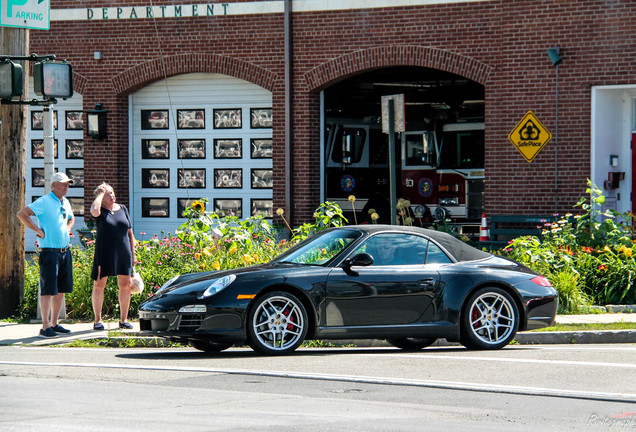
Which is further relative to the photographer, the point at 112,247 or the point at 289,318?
the point at 112,247

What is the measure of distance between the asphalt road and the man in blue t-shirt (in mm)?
1127

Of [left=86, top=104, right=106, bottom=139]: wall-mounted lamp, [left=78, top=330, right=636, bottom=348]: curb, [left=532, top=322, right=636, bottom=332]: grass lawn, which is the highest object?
[left=86, top=104, right=106, bottom=139]: wall-mounted lamp

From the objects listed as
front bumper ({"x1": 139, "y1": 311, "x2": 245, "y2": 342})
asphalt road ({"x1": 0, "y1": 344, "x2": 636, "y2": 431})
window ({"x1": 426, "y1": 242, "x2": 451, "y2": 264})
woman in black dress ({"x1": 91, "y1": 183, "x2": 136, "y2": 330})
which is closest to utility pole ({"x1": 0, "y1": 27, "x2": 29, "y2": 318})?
woman in black dress ({"x1": 91, "y1": 183, "x2": 136, "y2": 330})

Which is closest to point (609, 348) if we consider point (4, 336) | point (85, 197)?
point (4, 336)

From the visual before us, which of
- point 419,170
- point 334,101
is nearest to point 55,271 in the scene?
point 334,101

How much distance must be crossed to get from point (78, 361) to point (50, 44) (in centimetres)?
1385

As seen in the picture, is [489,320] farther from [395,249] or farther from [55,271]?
[55,271]

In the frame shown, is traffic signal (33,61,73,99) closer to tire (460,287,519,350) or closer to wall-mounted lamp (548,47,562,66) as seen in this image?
tire (460,287,519,350)

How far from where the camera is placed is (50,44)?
74.4ft

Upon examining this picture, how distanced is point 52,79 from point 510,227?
32.1ft

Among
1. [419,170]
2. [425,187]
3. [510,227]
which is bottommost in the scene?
[510,227]

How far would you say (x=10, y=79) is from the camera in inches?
504

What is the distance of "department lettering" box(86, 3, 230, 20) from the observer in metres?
21.5

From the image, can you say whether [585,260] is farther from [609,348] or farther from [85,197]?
[85,197]
